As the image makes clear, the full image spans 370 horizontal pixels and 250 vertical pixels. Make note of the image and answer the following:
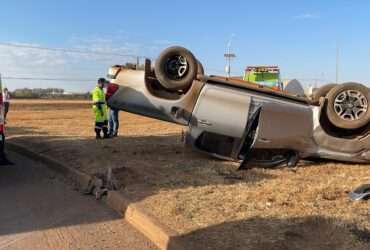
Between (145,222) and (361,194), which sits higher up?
(361,194)

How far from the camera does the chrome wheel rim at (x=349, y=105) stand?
6789 mm

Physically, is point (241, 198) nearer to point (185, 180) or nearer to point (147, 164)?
point (185, 180)

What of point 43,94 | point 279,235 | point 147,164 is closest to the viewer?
point 279,235

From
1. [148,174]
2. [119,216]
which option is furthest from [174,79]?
[119,216]

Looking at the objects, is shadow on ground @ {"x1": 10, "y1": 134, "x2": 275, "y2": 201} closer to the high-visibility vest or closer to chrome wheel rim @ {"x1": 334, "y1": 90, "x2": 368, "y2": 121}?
the high-visibility vest

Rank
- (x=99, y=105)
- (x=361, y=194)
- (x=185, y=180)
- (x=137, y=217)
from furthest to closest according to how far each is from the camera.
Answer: (x=99, y=105) < (x=185, y=180) < (x=361, y=194) < (x=137, y=217)

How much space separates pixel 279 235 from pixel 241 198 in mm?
1283

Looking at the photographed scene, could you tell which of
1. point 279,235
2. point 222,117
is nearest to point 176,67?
point 222,117

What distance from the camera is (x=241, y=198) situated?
519 cm

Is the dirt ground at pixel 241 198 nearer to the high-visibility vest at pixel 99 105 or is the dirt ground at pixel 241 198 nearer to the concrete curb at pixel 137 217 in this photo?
the concrete curb at pixel 137 217

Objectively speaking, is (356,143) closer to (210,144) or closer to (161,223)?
(210,144)

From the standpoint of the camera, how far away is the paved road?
4.15 meters

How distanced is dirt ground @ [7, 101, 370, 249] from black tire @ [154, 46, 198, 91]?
131 centimetres

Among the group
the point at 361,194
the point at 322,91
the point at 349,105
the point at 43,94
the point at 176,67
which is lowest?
the point at 43,94
